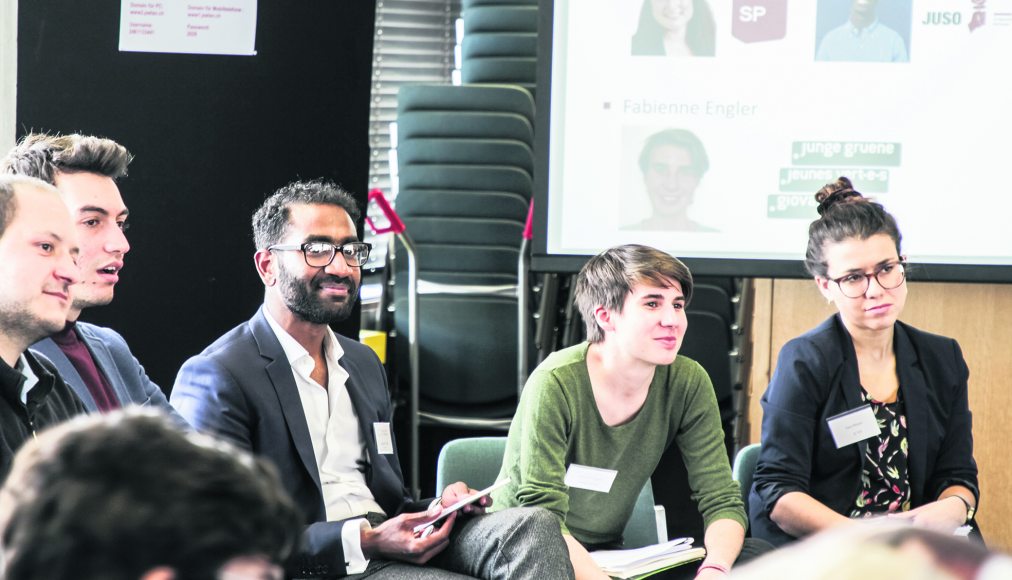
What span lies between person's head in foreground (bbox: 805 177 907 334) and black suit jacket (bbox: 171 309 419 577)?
48.9 inches

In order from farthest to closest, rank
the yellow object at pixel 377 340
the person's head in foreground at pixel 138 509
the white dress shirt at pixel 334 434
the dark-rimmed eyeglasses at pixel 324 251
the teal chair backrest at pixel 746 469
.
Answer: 1. the yellow object at pixel 377 340
2. the teal chair backrest at pixel 746 469
3. the dark-rimmed eyeglasses at pixel 324 251
4. the white dress shirt at pixel 334 434
5. the person's head in foreground at pixel 138 509

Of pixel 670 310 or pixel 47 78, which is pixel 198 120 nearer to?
pixel 47 78

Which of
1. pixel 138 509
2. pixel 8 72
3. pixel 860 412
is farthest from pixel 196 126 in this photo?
pixel 138 509

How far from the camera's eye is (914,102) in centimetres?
359

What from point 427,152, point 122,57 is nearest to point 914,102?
point 427,152

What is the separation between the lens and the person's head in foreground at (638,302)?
8.99 feet

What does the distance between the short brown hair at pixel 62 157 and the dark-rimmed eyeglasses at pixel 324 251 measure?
465mm

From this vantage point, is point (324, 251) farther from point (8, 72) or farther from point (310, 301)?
point (8, 72)

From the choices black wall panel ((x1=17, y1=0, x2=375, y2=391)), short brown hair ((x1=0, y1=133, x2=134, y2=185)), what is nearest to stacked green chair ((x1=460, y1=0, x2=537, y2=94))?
black wall panel ((x1=17, y1=0, x2=375, y2=391))

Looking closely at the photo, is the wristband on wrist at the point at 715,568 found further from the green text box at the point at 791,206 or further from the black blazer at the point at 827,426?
the green text box at the point at 791,206

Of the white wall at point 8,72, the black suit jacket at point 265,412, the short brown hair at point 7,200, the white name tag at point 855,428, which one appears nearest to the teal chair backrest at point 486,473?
the black suit jacket at point 265,412

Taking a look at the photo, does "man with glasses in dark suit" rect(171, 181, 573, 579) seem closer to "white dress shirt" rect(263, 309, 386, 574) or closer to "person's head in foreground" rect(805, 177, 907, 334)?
"white dress shirt" rect(263, 309, 386, 574)

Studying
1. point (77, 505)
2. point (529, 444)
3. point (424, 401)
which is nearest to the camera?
point (77, 505)

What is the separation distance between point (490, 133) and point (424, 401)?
1180 millimetres
